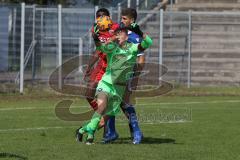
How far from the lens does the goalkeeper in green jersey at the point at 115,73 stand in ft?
42.4

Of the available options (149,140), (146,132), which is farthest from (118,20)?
(149,140)

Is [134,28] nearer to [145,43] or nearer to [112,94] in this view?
[145,43]

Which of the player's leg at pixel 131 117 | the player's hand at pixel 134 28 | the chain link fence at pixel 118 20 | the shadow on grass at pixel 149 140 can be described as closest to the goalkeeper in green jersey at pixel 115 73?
the player's hand at pixel 134 28

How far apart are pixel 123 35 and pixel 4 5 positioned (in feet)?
50.1

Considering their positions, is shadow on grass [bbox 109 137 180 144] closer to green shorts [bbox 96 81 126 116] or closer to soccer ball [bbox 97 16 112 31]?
green shorts [bbox 96 81 126 116]

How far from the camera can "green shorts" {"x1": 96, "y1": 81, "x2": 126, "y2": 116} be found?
42.4 ft

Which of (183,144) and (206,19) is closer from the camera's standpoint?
(183,144)

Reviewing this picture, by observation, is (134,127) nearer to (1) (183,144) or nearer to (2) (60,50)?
(1) (183,144)

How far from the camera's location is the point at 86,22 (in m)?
29.1

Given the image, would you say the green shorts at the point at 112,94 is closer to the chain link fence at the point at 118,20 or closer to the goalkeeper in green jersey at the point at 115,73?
the goalkeeper in green jersey at the point at 115,73

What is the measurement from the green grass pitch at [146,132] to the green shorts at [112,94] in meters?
0.54

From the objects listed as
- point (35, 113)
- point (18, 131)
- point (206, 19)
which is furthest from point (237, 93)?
point (18, 131)

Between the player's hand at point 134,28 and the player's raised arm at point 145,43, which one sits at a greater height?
the player's hand at point 134,28

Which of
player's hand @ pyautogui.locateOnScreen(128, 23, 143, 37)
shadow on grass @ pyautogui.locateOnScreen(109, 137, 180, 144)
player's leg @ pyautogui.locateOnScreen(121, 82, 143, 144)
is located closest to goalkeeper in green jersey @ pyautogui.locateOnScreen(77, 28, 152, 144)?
player's hand @ pyautogui.locateOnScreen(128, 23, 143, 37)
